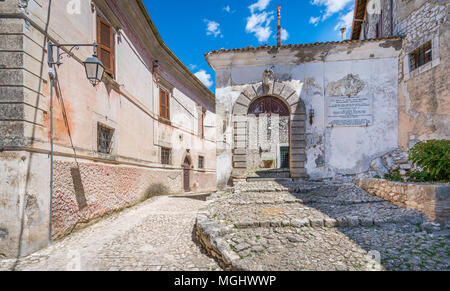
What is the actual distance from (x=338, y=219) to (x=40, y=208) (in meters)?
5.21

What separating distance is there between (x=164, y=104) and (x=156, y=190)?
399 cm

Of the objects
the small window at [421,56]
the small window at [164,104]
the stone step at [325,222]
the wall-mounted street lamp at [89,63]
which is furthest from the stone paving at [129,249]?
the small window at [421,56]

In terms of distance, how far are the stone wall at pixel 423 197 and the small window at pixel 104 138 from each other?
23.4 ft

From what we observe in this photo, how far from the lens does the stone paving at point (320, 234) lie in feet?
7.98

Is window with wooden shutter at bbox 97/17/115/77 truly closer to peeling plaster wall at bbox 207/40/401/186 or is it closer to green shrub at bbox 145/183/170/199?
peeling plaster wall at bbox 207/40/401/186

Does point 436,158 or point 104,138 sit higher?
point 104,138

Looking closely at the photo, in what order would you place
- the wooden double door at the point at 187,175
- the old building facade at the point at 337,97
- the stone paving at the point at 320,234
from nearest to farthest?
the stone paving at the point at 320,234, the old building facade at the point at 337,97, the wooden double door at the point at 187,175

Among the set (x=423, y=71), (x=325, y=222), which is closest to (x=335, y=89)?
(x=423, y=71)

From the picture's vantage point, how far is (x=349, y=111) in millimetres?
6559

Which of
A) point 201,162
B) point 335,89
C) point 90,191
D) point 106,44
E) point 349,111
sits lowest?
point 90,191

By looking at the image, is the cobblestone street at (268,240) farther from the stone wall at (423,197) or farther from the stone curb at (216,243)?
the stone wall at (423,197)

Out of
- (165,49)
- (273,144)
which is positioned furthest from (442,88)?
(165,49)

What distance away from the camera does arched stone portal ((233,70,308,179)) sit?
662 cm

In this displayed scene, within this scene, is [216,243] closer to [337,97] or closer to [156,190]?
[156,190]
